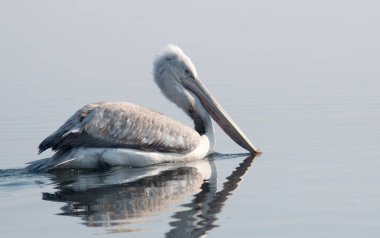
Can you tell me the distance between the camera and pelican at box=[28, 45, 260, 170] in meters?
9.27

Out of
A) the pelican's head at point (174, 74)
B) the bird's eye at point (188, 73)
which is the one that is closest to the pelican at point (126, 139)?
the pelican's head at point (174, 74)

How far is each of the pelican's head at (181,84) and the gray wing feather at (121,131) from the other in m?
0.70

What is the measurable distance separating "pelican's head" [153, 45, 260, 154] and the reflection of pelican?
0.94 m

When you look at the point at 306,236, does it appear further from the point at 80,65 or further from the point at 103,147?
the point at 80,65

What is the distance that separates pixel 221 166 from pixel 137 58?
26.7 feet

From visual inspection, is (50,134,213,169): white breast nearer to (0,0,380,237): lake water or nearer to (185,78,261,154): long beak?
(0,0,380,237): lake water

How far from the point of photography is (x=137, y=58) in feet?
57.0

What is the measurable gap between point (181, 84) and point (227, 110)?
1.59 m

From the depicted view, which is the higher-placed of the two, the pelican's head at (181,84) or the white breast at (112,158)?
the pelican's head at (181,84)

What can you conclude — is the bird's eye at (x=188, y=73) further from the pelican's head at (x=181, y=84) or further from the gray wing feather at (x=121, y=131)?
the gray wing feather at (x=121, y=131)

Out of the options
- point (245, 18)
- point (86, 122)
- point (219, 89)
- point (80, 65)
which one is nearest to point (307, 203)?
point (86, 122)

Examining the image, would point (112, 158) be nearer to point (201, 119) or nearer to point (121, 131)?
point (121, 131)

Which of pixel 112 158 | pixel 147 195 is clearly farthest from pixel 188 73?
pixel 147 195

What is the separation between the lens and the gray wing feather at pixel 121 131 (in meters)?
9.27
